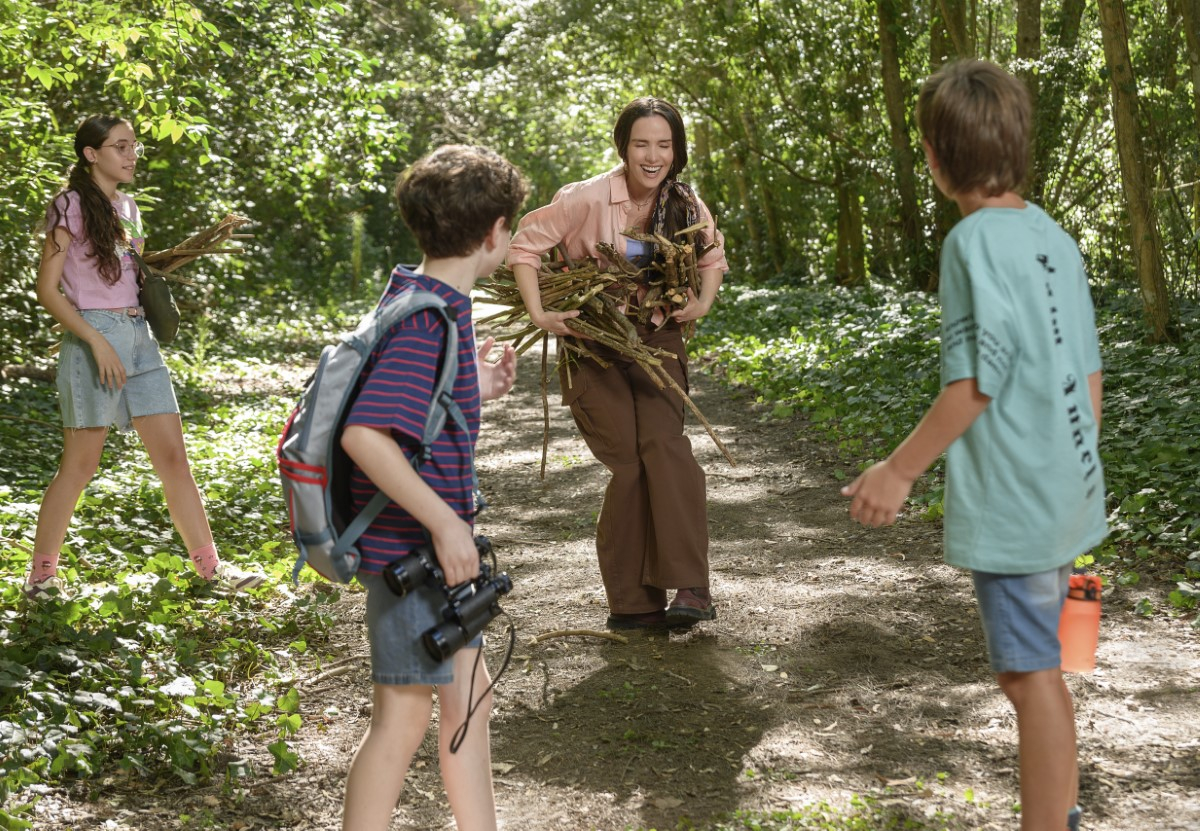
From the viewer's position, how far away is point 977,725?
12.9 feet

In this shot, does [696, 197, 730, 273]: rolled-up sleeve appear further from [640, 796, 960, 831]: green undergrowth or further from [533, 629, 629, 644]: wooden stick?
[640, 796, 960, 831]: green undergrowth

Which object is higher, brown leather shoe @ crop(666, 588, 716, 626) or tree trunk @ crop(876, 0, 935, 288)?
tree trunk @ crop(876, 0, 935, 288)

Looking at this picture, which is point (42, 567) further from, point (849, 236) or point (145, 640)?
point (849, 236)

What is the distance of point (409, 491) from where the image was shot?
102 inches

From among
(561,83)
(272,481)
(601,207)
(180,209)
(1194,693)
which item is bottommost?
(1194,693)

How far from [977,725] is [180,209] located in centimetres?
1315

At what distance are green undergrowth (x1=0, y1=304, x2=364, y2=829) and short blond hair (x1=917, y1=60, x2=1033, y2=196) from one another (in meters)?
2.76

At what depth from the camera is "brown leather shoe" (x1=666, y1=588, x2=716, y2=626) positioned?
5.03 metres

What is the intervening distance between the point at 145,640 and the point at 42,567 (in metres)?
0.70

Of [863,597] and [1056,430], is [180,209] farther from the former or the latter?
[1056,430]

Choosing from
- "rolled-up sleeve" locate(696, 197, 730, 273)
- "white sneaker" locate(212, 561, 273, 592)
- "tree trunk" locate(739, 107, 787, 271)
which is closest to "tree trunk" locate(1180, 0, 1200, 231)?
"rolled-up sleeve" locate(696, 197, 730, 273)

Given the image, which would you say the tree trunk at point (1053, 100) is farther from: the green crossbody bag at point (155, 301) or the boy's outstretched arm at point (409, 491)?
the boy's outstretched arm at point (409, 491)

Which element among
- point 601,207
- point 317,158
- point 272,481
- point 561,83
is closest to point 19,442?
point 272,481

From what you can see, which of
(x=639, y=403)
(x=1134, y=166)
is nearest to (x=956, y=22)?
(x=1134, y=166)
